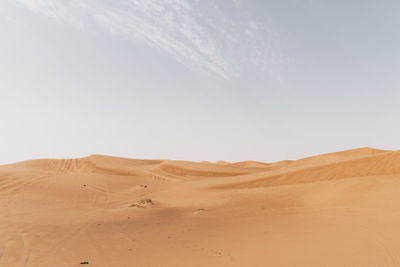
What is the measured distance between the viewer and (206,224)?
303 inches

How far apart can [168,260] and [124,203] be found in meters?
7.89

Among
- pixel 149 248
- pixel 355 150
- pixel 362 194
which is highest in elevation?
pixel 355 150

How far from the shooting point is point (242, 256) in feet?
15.5

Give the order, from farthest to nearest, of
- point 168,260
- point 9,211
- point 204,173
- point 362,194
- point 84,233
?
point 204,173 < point 362,194 < point 9,211 < point 84,233 < point 168,260

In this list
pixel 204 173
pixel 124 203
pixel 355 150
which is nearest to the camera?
pixel 124 203

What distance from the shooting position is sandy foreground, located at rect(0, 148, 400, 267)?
4.60 metres

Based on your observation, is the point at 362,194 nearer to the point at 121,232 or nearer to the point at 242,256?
the point at 242,256

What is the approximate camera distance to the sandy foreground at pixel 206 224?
4598 mm

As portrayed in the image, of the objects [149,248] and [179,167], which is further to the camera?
[179,167]

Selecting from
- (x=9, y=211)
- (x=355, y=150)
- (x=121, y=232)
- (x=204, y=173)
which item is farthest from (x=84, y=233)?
(x=355, y=150)

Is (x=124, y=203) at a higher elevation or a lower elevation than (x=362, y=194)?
lower

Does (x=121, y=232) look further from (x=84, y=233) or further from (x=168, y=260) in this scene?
(x=168, y=260)

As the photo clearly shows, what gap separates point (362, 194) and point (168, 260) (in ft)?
26.1

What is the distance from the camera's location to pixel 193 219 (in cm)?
847
